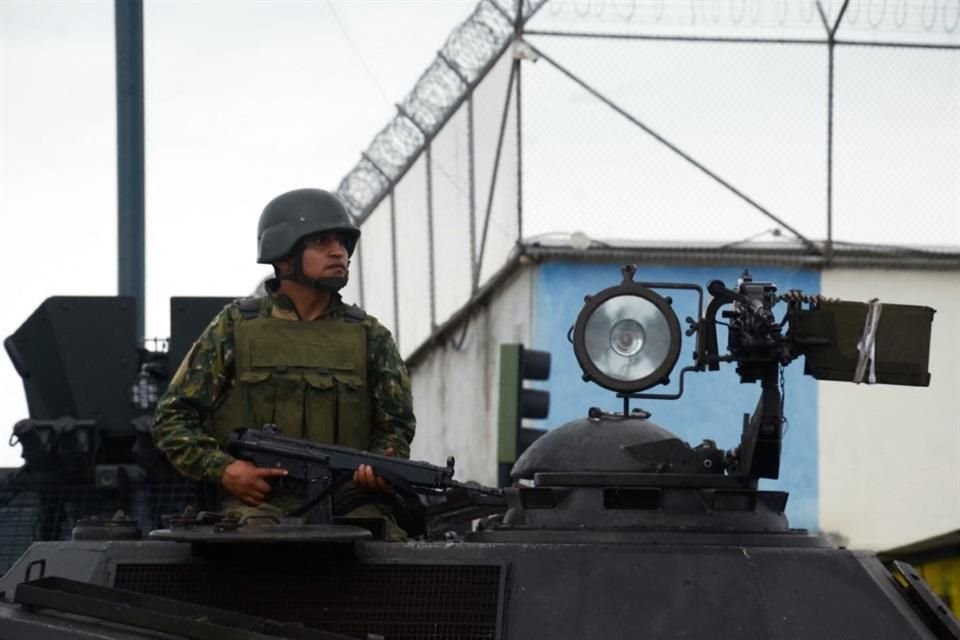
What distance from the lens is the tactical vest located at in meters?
8.58

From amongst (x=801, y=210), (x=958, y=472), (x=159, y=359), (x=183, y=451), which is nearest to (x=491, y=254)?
(x=801, y=210)

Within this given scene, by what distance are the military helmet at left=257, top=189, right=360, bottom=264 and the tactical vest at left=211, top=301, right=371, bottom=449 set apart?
284 mm

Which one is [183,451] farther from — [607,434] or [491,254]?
[491,254]

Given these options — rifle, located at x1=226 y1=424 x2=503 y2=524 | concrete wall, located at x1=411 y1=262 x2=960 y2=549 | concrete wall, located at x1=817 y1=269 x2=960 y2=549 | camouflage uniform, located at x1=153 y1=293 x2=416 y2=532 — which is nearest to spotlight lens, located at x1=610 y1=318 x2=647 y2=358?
rifle, located at x1=226 y1=424 x2=503 y2=524

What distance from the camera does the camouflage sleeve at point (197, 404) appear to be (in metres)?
8.30

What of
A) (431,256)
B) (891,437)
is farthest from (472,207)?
(891,437)

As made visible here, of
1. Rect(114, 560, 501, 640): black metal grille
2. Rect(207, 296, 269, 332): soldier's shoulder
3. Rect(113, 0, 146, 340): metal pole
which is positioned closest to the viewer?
Rect(114, 560, 501, 640): black metal grille

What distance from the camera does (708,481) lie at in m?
7.57


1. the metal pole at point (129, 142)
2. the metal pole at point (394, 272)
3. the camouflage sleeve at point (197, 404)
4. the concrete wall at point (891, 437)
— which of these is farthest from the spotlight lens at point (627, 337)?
the metal pole at point (394, 272)

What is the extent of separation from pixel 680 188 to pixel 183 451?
42.1 ft

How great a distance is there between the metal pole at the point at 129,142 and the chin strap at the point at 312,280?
21.6ft

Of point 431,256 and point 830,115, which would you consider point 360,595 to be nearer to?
point 830,115

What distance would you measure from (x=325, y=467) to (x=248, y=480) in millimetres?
294

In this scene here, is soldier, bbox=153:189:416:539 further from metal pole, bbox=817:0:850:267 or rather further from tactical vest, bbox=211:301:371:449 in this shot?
metal pole, bbox=817:0:850:267
